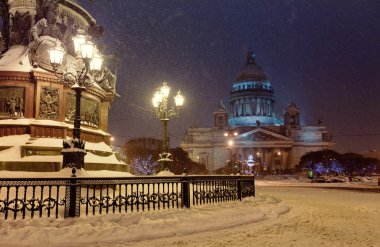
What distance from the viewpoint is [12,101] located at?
44.0 ft

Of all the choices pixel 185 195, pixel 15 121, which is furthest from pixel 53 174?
pixel 185 195

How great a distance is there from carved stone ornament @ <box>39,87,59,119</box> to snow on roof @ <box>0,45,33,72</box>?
3.47 ft

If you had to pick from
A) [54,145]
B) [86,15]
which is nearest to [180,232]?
[54,145]

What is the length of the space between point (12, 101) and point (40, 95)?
1.03 meters

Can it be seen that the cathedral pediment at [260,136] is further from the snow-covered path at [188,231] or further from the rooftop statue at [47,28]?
the snow-covered path at [188,231]

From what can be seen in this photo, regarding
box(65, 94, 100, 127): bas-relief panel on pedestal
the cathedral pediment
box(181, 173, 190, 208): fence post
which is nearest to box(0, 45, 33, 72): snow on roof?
box(65, 94, 100, 127): bas-relief panel on pedestal

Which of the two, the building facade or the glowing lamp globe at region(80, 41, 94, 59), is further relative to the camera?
the building facade

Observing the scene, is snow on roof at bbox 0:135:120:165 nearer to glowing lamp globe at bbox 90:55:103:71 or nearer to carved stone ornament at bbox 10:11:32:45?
glowing lamp globe at bbox 90:55:103:71

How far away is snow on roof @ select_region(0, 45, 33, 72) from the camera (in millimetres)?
13524

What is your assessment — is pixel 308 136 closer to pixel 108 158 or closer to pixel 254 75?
pixel 254 75

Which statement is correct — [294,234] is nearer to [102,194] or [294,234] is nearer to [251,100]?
[102,194]

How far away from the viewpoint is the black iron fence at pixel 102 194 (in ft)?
25.5

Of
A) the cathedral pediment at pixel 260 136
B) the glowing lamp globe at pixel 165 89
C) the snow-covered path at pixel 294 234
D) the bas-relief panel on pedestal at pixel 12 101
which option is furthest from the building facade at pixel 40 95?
the cathedral pediment at pixel 260 136

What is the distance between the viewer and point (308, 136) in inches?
4395
